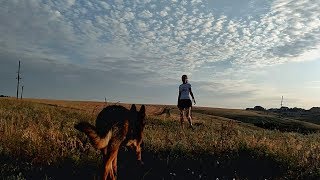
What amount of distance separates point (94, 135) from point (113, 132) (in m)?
0.97

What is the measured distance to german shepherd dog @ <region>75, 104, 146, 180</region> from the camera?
5534mm

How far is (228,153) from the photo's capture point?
1068 cm

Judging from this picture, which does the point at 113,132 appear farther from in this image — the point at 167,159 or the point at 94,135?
the point at 167,159

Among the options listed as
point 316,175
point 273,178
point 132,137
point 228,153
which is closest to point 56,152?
point 132,137

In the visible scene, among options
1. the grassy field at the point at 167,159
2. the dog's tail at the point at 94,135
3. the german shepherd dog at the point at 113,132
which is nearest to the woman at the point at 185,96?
the grassy field at the point at 167,159

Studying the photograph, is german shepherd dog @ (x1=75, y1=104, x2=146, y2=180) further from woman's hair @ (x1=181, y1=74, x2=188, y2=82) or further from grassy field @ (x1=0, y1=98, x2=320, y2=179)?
woman's hair @ (x1=181, y1=74, x2=188, y2=82)

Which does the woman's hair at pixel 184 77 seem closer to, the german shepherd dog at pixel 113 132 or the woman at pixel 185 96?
the woman at pixel 185 96

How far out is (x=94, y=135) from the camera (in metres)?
5.39

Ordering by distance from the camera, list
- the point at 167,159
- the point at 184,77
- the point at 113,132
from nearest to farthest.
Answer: the point at 113,132
the point at 167,159
the point at 184,77

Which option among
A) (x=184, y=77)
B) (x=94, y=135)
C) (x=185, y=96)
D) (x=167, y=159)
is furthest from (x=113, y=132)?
(x=184, y=77)

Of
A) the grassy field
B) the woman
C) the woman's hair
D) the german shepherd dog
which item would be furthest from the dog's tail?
the woman's hair

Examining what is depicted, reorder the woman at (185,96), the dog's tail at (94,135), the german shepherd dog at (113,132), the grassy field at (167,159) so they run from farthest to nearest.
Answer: the woman at (185,96) → the grassy field at (167,159) → the german shepherd dog at (113,132) → the dog's tail at (94,135)

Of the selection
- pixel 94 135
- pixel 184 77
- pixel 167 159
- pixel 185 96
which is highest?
pixel 184 77

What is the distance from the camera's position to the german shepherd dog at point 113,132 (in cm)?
553
